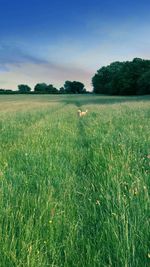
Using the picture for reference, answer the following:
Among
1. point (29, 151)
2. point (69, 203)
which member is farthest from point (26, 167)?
point (69, 203)

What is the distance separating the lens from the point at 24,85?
173 m

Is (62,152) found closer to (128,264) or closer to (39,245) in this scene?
(39,245)

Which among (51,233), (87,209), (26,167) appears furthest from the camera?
(26,167)

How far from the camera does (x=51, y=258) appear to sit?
2.86 metres

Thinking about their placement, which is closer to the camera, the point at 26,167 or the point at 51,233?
the point at 51,233

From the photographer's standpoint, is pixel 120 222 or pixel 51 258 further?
pixel 120 222

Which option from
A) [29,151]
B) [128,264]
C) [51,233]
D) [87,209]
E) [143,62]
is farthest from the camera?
[143,62]

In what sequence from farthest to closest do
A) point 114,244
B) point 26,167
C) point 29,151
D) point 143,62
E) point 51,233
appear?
point 143,62 → point 29,151 → point 26,167 → point 51,233 → point 114,244

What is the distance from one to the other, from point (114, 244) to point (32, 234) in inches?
24.6

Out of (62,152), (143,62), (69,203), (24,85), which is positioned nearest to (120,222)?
(69,203)

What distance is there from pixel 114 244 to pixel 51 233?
0.54 meters

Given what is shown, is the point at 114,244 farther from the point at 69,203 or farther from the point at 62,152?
the point at 62,152

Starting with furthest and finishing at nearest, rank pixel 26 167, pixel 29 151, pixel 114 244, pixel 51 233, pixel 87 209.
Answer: pixel 29 151, pixel 26 167, pixel 87 209, pixel 51 233, pixel 114 244

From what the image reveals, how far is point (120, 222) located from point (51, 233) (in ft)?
1.81
